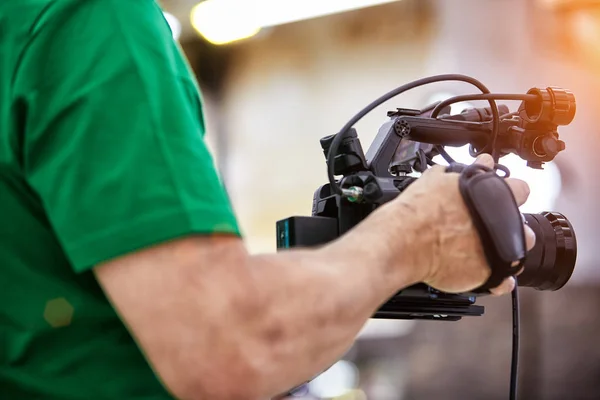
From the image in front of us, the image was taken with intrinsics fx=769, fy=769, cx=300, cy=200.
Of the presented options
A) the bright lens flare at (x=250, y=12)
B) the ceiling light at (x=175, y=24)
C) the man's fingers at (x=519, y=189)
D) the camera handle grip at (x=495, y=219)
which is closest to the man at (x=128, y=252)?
the camera handle grip at (x=495, y=219)

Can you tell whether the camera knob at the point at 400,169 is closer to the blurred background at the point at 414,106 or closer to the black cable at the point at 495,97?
the black cable at the point at 495,97

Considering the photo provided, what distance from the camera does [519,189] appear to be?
0.90 m

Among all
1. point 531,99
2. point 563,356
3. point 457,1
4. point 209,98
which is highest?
point 531,99

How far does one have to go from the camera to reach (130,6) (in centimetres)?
67

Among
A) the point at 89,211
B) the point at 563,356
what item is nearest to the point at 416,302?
the point at 89,211

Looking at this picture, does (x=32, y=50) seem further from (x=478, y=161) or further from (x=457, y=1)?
(x=457, y=1)

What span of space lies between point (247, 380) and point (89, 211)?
0.19 m

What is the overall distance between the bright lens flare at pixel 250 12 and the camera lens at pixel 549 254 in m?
2.27

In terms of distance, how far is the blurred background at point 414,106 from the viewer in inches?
129

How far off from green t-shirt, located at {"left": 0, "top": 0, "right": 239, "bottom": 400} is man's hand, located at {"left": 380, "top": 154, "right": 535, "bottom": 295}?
232mm

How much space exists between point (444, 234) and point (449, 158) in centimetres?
29

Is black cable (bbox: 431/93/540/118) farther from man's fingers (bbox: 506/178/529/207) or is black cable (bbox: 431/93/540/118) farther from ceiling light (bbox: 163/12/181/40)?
ceiling light (bbox: 163/12/181/40)

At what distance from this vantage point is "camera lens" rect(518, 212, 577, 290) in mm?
1017

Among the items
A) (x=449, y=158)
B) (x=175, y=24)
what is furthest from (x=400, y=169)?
(x=175, y=24)
